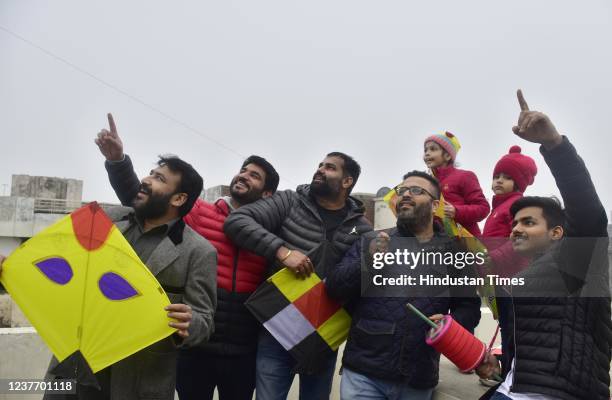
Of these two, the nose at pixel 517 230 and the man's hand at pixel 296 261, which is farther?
the man's hand at pixel 296 261

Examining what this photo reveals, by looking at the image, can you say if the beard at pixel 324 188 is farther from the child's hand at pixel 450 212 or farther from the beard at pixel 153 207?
the beard at pixel 153 207

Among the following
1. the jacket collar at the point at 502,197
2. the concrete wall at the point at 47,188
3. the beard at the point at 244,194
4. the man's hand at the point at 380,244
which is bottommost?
the man's hand at the point at 380,244

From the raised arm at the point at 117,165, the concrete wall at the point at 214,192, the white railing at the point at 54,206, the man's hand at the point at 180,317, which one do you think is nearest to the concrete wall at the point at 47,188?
the white railing at the point at 54,206

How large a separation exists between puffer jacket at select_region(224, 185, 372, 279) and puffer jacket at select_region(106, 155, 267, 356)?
4.9 inches

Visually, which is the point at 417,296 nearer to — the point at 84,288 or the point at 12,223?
the point at 84,288

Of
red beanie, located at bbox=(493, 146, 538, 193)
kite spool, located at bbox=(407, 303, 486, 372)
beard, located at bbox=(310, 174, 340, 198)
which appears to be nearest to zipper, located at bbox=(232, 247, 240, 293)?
beard, located at bbox=(310, 174, 340, 198)

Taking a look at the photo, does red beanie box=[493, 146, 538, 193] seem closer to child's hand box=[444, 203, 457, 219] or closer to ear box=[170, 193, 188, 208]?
child's hand box=[444, 203, 457, 219]

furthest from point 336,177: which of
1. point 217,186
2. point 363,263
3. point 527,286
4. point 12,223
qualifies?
point 12,223

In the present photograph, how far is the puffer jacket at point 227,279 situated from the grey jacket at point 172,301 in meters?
0.49

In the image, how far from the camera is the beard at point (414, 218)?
3.02 m

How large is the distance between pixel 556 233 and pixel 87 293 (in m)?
2.30

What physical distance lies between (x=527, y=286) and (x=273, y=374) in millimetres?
1607

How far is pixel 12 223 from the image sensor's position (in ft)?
78.8

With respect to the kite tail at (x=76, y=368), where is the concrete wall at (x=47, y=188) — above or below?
above
